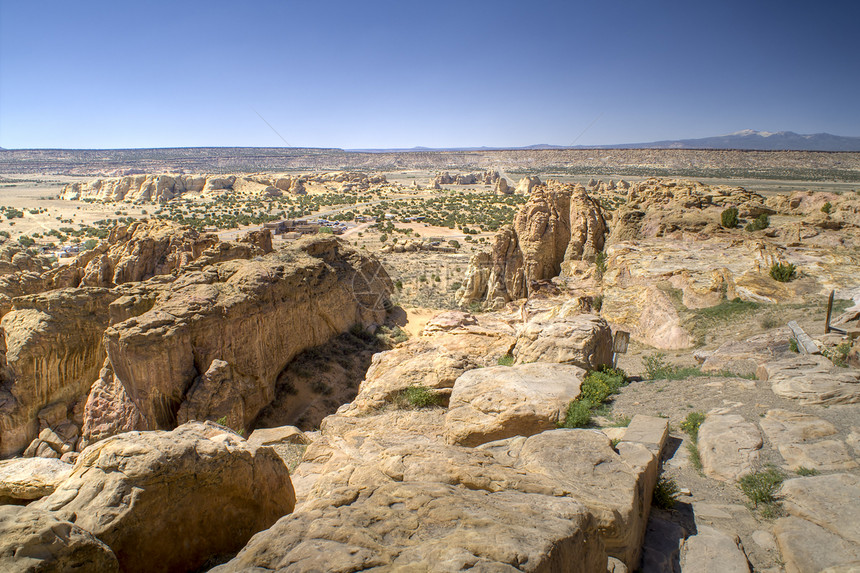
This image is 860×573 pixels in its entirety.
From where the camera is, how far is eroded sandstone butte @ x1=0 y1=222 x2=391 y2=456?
10570mm

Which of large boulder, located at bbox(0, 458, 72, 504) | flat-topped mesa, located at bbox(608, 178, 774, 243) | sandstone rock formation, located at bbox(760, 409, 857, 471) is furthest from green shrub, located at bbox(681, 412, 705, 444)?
flat-topped mesa, located at bbox(608, 178, 774, 243)

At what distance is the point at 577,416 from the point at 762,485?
259 cm

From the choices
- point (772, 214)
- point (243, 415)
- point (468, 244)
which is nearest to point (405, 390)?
point (243, 415)

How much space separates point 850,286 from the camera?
14.5 m

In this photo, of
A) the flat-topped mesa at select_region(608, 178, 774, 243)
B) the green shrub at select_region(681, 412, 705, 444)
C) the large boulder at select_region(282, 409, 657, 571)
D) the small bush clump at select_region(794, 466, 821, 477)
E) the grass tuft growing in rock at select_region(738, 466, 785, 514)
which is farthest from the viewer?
the flat-topped mesa at select_region(608, 178, 774, 243)

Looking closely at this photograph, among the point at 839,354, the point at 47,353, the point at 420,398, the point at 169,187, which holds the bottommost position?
the point at 420,398

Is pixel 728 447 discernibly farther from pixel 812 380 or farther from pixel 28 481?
pixel 28 481

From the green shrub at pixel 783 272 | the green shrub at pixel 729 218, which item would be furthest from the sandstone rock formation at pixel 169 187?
the green shrub at pixel 783 272

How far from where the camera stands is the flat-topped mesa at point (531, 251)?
72.4 feet

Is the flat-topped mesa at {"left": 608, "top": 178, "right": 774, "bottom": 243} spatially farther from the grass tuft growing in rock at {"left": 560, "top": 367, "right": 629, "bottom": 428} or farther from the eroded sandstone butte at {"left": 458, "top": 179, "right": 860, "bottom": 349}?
the grass tuft growing in rock at {"left": 560, "top": 367, "right": 629, "bottom": 428}

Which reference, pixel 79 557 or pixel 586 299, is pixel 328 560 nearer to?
pixel 79 557

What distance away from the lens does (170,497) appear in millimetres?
4695

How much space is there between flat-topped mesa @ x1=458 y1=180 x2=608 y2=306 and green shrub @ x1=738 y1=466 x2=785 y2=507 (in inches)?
616

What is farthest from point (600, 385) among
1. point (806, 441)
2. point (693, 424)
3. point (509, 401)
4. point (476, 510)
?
point (476, 510)
